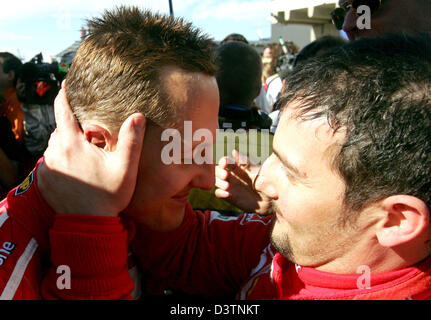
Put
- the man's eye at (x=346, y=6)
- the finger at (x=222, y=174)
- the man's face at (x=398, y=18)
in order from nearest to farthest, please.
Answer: the finger at (x=222, y=174) < the man's face at (x=398, y=18) < the man's eye at (x=346, y=6)

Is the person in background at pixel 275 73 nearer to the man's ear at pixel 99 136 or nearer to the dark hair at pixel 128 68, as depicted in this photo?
the dark hair at pixel 128 68

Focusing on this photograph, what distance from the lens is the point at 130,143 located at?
1.17 metres

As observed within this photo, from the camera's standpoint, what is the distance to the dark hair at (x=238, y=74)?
2814 mm

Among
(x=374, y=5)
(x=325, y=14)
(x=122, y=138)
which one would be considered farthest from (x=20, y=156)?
(x=325, y=14)

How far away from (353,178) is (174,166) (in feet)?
2.04

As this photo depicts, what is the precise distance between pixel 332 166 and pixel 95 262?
2.57 ft

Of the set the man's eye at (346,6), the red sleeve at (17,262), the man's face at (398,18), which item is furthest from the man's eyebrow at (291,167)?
the man's eye at (346,6)

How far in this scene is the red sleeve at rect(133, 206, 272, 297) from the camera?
4.96 feet

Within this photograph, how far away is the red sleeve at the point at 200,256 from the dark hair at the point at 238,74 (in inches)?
57.0

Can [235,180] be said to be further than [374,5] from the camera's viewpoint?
No

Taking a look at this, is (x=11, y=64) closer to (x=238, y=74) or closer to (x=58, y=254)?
(x=238, y=74)

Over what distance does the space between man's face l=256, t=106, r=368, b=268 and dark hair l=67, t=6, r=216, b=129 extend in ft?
1.34

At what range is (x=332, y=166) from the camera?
3.75 feet
